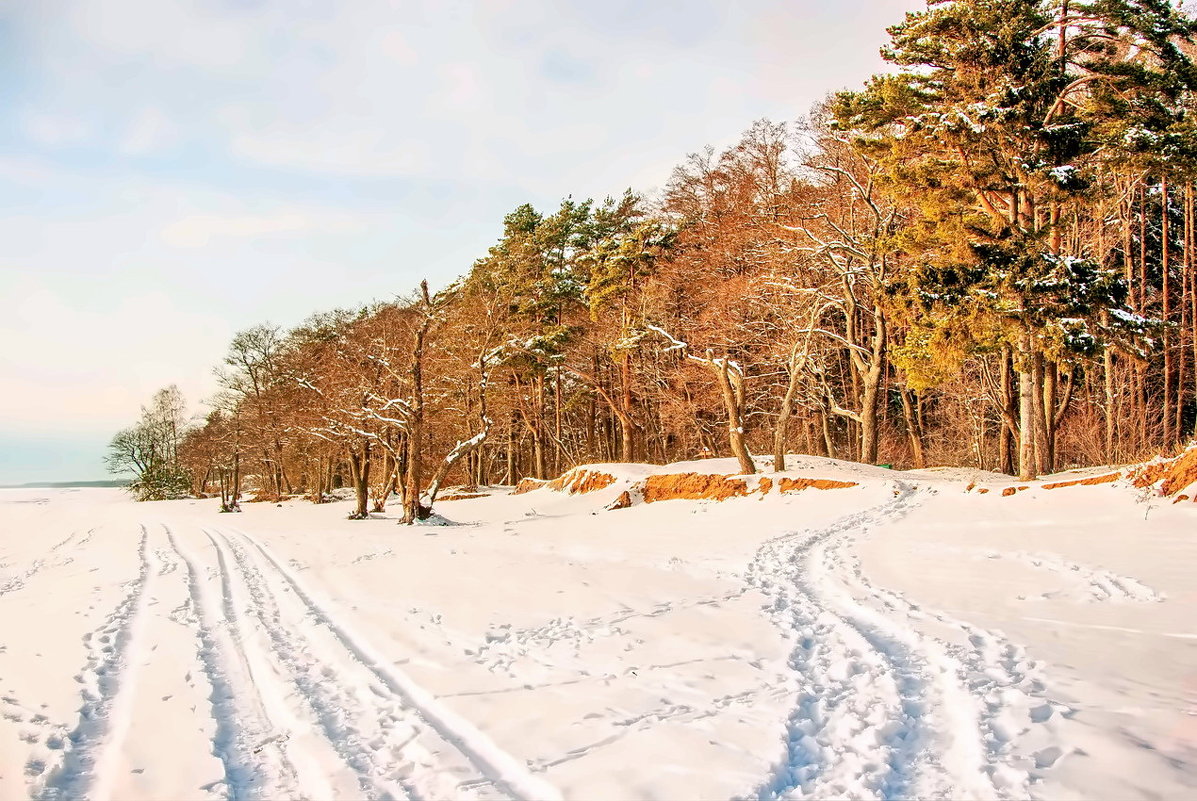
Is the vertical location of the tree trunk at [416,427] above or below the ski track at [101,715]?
above

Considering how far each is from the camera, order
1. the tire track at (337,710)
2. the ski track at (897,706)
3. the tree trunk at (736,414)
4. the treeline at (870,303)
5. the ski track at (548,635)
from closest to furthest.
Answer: the ski track at (897,706)
the tire track at (337,710)
the ski track at (548,635)
the treeline at (870,303)
the tree trunk at (736,414)

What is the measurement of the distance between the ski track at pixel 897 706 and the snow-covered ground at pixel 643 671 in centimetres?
2

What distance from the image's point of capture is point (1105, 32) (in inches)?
607

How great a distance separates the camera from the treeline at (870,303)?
1445cm

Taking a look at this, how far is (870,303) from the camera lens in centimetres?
2314

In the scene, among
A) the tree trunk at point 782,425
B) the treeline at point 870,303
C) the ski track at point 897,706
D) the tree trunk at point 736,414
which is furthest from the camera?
the tree trunk at point 736,414

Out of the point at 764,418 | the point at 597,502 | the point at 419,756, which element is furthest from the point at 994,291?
the point at 764,418

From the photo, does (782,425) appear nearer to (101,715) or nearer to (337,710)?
(337,710)

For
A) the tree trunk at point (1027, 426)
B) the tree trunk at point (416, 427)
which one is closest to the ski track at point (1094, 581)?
the tree trunk at point (1027, 426)

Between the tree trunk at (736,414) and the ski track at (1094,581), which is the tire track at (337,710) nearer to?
the ski track at (1094,581)

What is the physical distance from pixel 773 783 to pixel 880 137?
18.1 metres

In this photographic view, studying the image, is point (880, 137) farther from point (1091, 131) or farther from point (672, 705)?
point (672, 705)

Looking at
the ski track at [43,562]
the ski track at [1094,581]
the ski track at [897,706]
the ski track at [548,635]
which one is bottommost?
the ski track at [43,562]

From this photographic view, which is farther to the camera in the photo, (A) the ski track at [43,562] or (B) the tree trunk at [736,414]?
(B) the tree trunk at [736,414]
